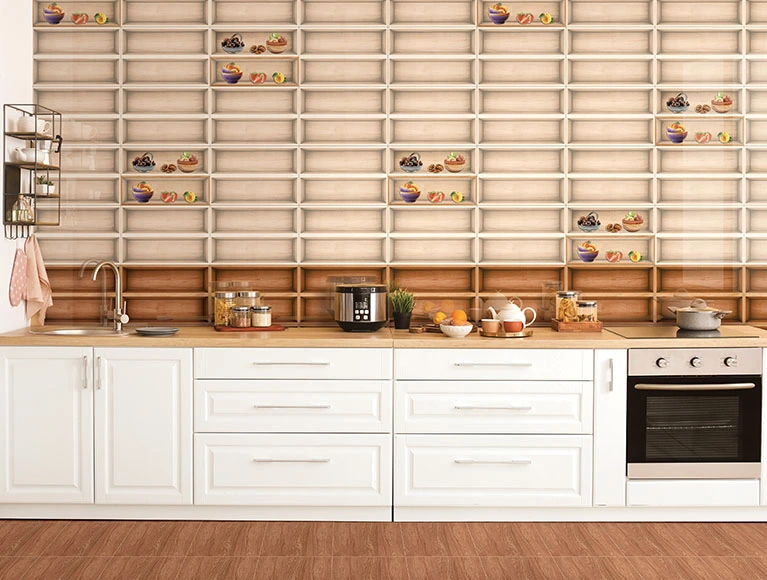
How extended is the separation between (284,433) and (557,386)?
1.27m

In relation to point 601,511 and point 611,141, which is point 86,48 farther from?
point 601,511

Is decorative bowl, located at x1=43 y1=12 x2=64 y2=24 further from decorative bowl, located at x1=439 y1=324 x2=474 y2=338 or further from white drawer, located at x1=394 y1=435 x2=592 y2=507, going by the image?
white drawer, located at x1=394 y1=435 x2=592 y2=507

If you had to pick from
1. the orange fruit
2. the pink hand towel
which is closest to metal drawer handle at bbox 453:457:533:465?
the orange fruit

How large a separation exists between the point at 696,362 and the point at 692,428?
31 cm

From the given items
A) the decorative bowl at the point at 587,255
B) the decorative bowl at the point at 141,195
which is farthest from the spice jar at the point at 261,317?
the decorative bowl at the point at 587,255

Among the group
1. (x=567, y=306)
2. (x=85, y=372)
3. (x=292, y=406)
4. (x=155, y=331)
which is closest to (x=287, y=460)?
(x=292, y=406)

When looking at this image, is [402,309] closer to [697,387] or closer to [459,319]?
[459,319]

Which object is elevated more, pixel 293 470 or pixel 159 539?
pixel 293 470

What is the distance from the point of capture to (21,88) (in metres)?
4.46

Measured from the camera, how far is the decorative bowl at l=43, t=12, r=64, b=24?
460cm

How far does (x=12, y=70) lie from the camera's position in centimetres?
437

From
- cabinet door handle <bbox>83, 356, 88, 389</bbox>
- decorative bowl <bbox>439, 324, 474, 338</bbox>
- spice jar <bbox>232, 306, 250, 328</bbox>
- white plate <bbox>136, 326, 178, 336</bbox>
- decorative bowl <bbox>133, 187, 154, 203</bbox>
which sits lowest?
cabinet door handle <bbox>83, 356, 88, 389</bbox>

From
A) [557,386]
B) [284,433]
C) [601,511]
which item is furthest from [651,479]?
[284,433]

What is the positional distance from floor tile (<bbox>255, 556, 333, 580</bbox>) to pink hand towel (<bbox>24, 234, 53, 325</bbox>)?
1.86m
